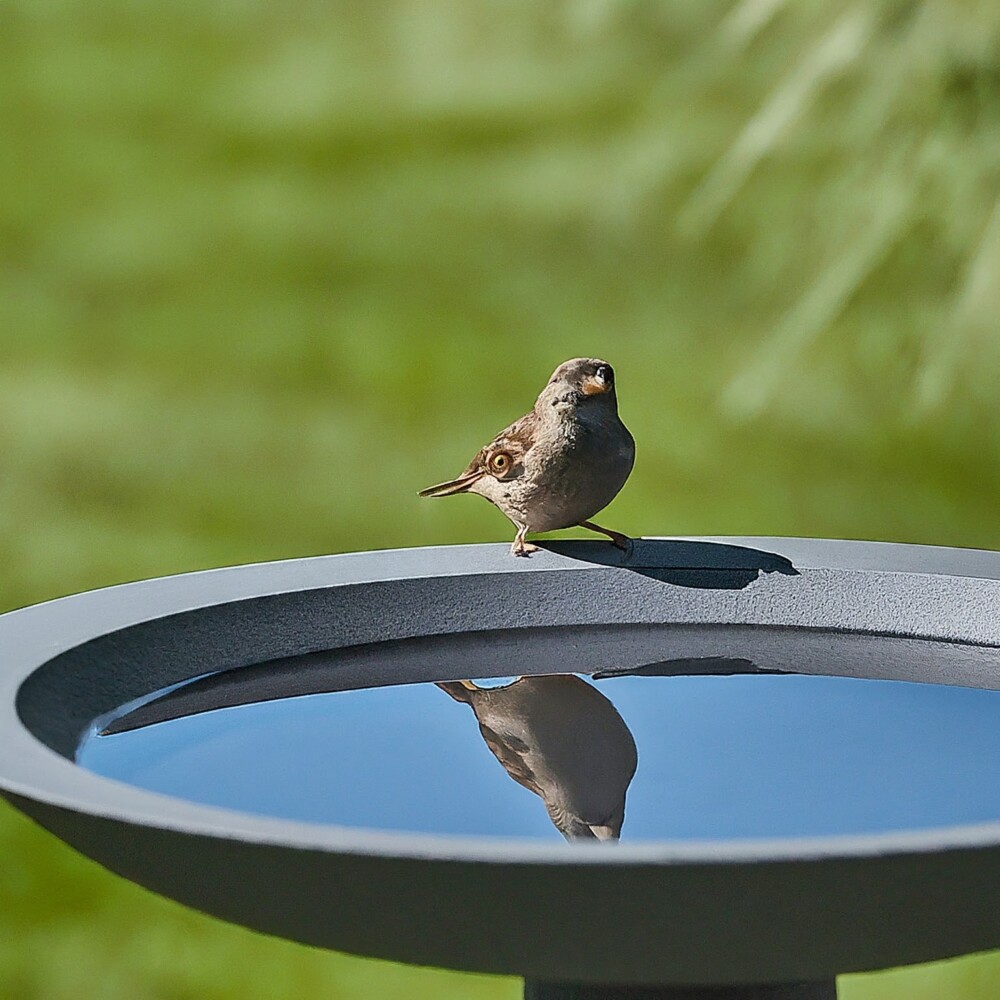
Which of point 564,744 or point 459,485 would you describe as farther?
point 459,485

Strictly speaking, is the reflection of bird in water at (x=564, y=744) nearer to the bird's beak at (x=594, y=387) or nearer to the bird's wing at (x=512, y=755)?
the bird's wing at (x=512, y=755)

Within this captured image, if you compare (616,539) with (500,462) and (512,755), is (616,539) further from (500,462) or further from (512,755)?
(512,755)

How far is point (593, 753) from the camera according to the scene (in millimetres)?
1035

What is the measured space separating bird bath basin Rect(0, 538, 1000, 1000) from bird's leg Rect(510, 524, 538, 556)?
26 mm

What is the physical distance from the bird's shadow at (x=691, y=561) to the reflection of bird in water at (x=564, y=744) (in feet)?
0.61

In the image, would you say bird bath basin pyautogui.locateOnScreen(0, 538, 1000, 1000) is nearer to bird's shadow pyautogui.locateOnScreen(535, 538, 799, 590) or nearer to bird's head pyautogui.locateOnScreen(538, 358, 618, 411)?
bird's shadow pyautogui.locateOnScreen(535, 538, 799, 590)

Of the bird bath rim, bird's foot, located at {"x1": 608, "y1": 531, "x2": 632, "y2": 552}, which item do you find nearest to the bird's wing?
the bird bath rim

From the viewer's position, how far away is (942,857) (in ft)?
2.15

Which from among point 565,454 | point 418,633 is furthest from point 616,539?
point 418,633

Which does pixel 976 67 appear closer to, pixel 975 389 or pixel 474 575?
pixel 975 389

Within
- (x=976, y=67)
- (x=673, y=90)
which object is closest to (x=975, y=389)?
(x=976, y=67)

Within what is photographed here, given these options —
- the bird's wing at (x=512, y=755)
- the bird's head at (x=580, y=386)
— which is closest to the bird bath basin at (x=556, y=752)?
the bird's wing at (x=512, y=755)

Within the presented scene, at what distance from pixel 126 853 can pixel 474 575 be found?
579mm

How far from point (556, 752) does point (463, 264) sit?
2.02 metres
